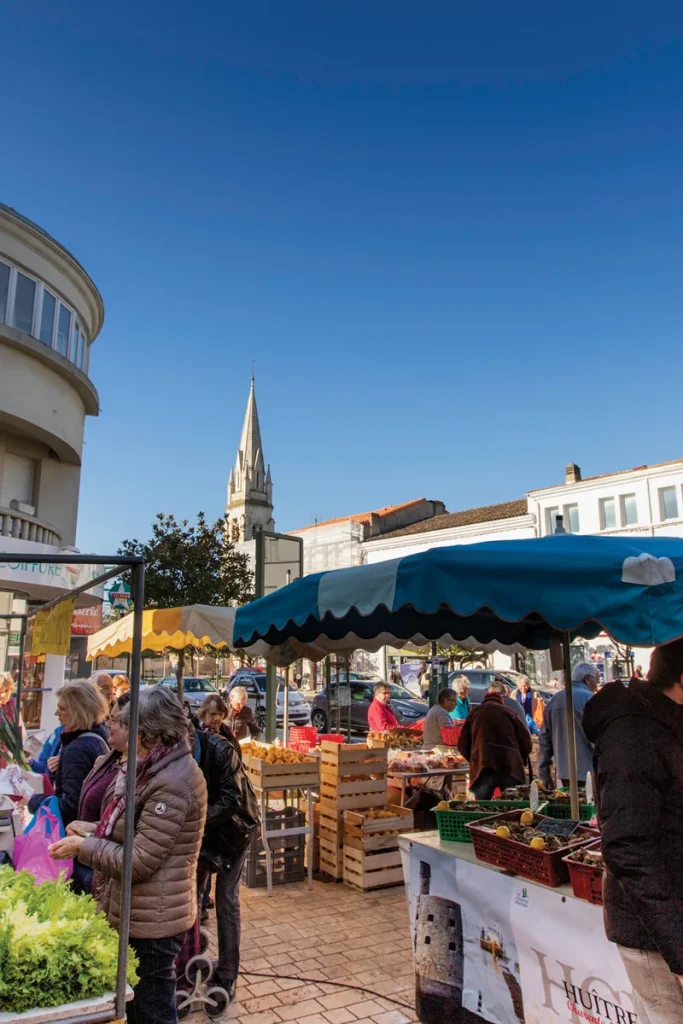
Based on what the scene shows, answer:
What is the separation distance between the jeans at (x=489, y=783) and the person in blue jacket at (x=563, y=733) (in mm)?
659

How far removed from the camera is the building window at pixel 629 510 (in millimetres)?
35312

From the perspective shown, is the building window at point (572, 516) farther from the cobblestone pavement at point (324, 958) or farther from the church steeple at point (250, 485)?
the church steeple at point (250, 485)

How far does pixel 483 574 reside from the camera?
3602 millimetres

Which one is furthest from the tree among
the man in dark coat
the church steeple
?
the church steeple

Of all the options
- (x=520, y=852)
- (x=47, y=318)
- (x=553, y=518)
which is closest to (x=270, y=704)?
(x=520, y=852)

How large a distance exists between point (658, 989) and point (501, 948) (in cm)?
147

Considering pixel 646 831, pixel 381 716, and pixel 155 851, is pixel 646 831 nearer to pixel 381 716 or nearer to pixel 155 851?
pixel 155 851

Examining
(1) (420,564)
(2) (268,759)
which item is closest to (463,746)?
(2) (268,759)

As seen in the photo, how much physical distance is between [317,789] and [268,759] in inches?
24.1

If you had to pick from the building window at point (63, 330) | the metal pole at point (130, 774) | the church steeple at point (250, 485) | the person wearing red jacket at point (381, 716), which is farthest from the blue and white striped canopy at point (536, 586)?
the church steeple at point (250, 485)

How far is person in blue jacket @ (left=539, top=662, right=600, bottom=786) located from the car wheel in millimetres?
13947

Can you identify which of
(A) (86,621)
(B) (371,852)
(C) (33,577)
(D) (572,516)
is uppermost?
(D) (572,516)

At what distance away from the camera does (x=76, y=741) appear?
3.98 m

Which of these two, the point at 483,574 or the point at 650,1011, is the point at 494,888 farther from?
the point at 483,574
